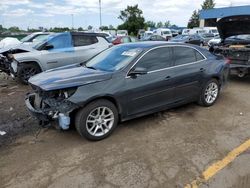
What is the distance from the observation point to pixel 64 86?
433cm

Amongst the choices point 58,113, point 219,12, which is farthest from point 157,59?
point 219,12

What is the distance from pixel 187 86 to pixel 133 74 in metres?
1.44

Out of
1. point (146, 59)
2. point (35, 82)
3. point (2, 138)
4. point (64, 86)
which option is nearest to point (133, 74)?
point (146, 59)

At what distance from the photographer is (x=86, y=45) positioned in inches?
394

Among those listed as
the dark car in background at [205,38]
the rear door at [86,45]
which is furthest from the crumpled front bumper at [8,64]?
the dark car in background at [205,38]

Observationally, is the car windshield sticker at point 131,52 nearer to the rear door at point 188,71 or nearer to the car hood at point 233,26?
the rear door at point 188,71

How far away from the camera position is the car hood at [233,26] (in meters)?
8.24

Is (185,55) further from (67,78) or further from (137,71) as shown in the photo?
Result: (67,78)

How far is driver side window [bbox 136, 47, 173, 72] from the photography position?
513 cm

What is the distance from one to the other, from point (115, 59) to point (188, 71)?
1.54 meters

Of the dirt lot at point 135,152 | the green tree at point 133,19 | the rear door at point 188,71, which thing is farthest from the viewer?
the green tree at point 133,19

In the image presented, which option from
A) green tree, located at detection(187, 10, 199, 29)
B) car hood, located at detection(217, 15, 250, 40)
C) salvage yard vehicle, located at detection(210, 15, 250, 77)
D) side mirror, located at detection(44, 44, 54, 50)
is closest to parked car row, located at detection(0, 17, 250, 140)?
salvage yard vehicle, located at detection(210, 15, 250, 77)

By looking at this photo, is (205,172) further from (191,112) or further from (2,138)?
(2,138)

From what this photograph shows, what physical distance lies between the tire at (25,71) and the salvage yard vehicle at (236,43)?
19.1 feet
